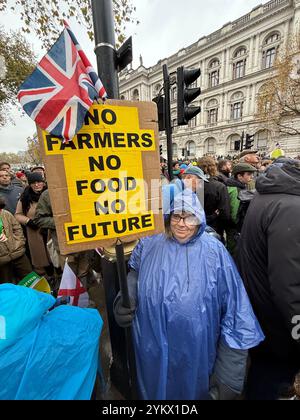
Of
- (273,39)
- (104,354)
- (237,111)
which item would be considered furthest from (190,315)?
(273,39)

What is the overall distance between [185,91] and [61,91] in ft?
7.08

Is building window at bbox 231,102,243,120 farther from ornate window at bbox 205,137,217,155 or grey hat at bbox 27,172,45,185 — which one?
grey hat at bbox 27,172,45,185

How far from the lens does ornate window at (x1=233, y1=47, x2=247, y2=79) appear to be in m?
29.2

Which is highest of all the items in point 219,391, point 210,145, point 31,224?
point 210,145

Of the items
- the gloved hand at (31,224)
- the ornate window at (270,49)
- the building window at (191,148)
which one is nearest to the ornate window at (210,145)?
the building window at (191,148)

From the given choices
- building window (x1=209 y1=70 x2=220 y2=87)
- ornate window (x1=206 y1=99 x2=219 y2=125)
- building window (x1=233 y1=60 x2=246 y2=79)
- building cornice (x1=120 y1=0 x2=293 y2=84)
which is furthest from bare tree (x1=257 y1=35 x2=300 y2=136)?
building window (x1=209 y1=70 x2=220 y2=87)

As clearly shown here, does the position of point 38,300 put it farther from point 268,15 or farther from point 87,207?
point 268,15

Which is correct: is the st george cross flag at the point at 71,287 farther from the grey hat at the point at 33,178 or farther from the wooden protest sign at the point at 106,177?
the grey hat at the point at 33,178

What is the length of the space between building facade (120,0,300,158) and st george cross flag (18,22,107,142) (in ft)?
87.2

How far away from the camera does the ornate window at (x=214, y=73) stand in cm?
3209

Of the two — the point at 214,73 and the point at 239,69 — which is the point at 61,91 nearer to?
the point at 239,69

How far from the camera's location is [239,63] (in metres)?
30.0

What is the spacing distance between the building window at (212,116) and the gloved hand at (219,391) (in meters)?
37.0
